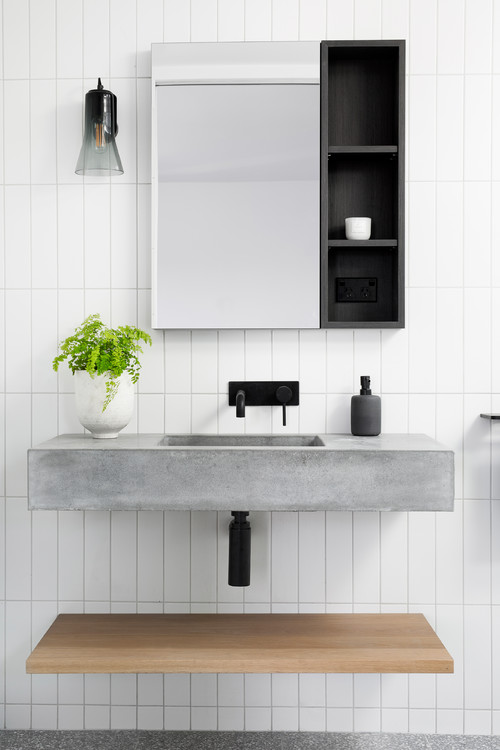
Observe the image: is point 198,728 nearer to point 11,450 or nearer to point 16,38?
point 11,450

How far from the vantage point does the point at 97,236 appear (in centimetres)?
211

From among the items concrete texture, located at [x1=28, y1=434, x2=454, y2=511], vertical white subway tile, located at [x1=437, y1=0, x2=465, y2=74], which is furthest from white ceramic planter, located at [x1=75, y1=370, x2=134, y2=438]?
vertical white subway tile, located at [x1=437, y1=0, x2=465, y2=74]

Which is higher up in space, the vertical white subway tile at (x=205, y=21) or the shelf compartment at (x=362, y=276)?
the vertical white subway tile at (x=205, y=21)

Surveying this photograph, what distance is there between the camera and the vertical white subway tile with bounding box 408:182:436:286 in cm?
209

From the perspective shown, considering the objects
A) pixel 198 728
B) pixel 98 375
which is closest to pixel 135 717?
pixel 198 728

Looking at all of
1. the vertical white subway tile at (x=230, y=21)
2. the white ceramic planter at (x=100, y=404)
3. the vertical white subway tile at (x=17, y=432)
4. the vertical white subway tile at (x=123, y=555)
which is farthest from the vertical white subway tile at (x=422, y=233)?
the vertical white subway tile at (x=17, y=432)

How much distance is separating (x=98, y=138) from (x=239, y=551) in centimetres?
132

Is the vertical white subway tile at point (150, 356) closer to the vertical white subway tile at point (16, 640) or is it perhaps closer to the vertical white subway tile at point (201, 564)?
the vertical white subway tile at point (201, 564)

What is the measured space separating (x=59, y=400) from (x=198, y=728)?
116 centimetres

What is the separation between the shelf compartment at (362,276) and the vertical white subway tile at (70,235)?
82cm

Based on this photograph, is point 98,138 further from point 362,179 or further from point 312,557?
point 312,557

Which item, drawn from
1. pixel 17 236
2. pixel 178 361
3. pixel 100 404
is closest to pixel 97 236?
pixel 17 236

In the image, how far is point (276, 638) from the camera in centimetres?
191

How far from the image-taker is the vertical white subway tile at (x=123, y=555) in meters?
2.13
